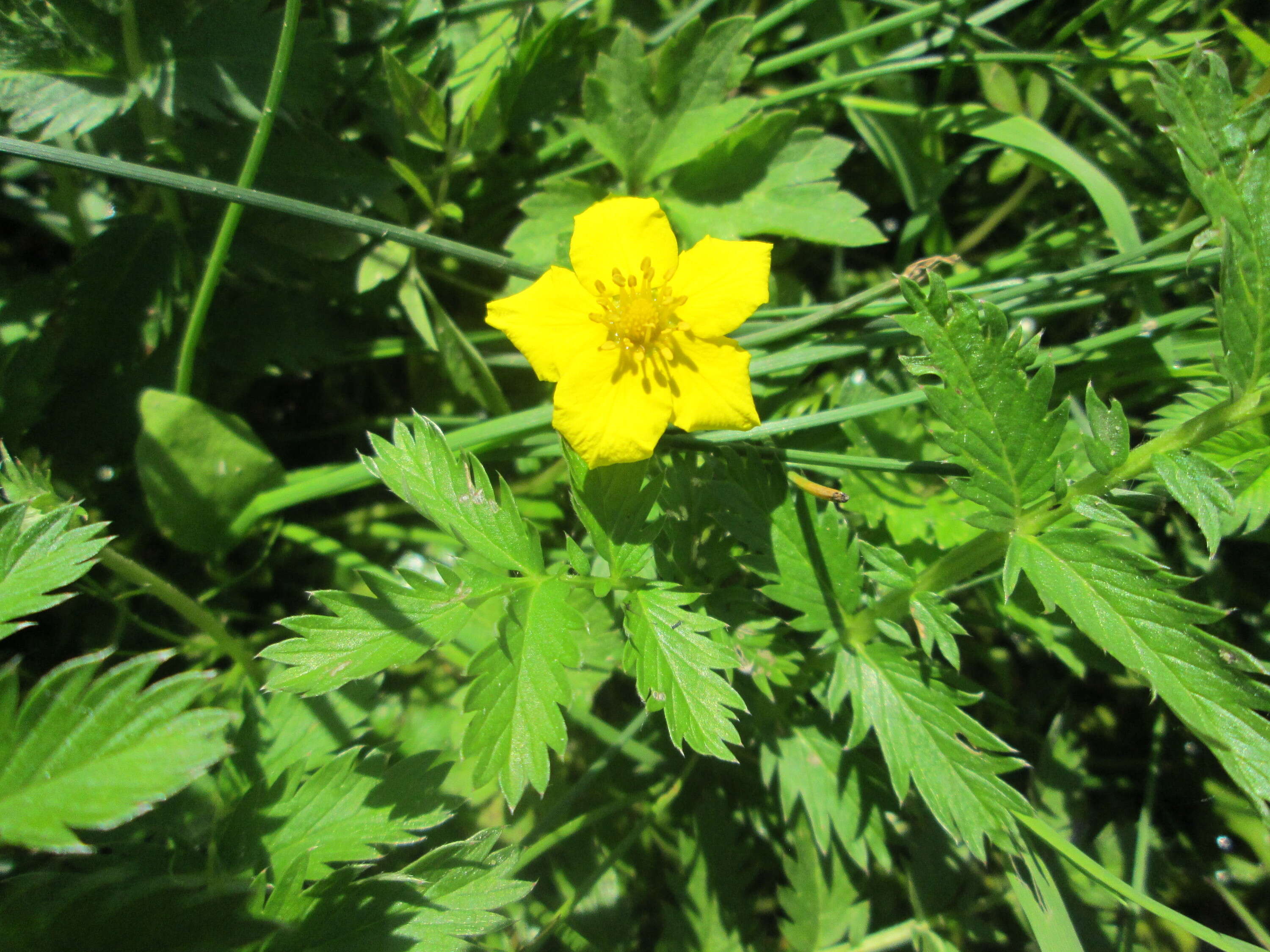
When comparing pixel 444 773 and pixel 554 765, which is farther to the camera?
pixel 554 765

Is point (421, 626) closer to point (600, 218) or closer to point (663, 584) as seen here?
point (663, 584)

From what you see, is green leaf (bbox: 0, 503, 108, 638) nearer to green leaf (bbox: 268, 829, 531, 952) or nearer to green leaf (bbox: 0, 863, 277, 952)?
green leaf (bbox: 0, 863, 277, 952)

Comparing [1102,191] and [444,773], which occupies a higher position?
[1102,191]

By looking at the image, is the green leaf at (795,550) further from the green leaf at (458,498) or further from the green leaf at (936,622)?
the green leaf at (458,498)

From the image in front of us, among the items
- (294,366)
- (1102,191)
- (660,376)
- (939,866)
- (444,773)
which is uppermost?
(1102,191)

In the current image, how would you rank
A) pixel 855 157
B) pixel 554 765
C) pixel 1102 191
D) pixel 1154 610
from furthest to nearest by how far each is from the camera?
pixel 855 157 → pixel 554 765 → pixel 1102 191 → pixel 1154 610

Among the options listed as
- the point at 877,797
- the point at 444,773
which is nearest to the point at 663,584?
the point at 444,773

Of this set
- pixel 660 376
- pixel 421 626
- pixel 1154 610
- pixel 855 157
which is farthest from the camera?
pixel 855 157

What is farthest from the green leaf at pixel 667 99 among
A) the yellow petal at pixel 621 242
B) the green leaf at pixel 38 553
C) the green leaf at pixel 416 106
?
the green leaf at pixel 38 553
